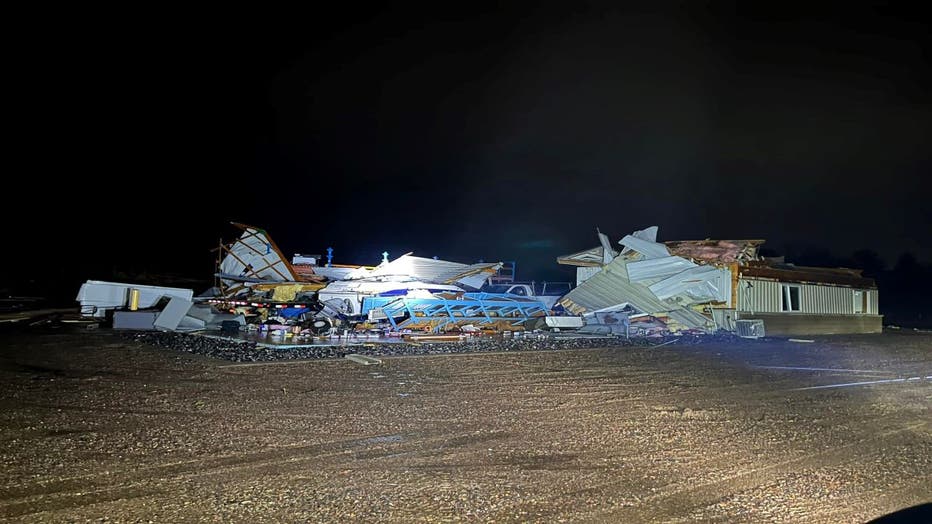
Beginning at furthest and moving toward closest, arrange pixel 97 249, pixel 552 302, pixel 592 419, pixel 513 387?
pixel 97 249
pixel 552 302
pixel 513 387
pixel 592 419

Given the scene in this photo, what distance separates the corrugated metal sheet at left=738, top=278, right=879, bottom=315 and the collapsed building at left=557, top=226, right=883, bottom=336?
4 centimetres

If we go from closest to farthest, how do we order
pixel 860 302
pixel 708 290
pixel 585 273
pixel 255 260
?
1. pixel 708 290
2. pixel 255 260
3. pixel 585 273
4. pixel 860 302

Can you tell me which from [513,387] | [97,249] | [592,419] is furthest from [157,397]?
[97,249]

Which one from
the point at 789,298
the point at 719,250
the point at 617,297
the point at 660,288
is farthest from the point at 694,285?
the point at 789,298

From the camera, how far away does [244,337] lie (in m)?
15.7

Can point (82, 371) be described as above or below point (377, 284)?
below

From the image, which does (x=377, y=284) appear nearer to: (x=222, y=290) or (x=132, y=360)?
(x=222, y=290)

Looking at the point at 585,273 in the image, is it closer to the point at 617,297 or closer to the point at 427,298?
the point at 617,297

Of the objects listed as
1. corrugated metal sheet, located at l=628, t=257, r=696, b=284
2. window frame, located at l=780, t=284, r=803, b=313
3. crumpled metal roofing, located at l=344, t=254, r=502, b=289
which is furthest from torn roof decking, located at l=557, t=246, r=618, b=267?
window frame, located at l=780, t=284, r=803, b=313

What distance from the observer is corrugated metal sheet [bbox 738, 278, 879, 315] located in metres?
21.8

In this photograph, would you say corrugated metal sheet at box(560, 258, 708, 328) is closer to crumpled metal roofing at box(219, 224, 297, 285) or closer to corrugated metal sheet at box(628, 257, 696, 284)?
corrugated metal sheet at box(628, 257, 696, 284)

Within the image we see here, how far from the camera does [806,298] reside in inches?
945

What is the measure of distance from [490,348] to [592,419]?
25.6ft

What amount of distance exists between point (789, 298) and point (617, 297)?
6.81 meters
